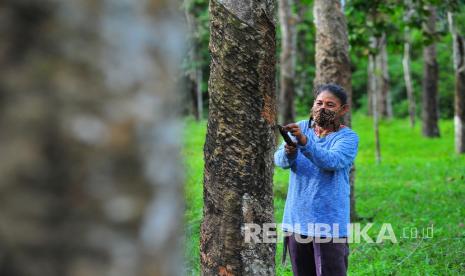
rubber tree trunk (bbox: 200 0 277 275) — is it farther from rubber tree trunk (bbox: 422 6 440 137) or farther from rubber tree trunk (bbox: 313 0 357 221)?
rubber tree trunk (bbox: 422 6 440 137)

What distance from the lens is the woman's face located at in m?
4.67

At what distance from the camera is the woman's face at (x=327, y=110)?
15.3 ft

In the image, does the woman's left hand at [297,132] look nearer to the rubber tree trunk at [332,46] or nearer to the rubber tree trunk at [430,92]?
the rubber tree trunk at [332,46]

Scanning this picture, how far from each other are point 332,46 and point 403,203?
3.37 meters

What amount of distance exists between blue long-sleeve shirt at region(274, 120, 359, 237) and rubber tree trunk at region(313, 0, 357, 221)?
13.2ft

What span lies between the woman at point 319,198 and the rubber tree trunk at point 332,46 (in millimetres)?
3945

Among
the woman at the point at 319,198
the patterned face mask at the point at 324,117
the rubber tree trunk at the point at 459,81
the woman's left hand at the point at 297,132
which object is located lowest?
the woman at the point at 319,198

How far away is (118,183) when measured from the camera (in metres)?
0.96

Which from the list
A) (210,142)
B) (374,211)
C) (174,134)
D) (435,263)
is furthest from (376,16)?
(174,134)

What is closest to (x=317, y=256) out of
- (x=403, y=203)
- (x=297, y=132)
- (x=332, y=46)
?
Answer: (x=297, y=132)

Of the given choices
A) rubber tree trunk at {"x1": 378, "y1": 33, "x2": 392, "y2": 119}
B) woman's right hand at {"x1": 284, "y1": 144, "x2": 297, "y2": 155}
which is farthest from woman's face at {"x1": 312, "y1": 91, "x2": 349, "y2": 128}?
rubber tree trunk at {"x1": 378, "y1": 33, "x2": 392, "y2": 119}

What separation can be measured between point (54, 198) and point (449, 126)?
83.5 ft

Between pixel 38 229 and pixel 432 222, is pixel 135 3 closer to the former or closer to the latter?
pixel 38 229

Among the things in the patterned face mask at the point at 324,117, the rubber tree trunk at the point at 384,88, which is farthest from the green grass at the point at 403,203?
the rubber tree trunk at the point at 384,88
